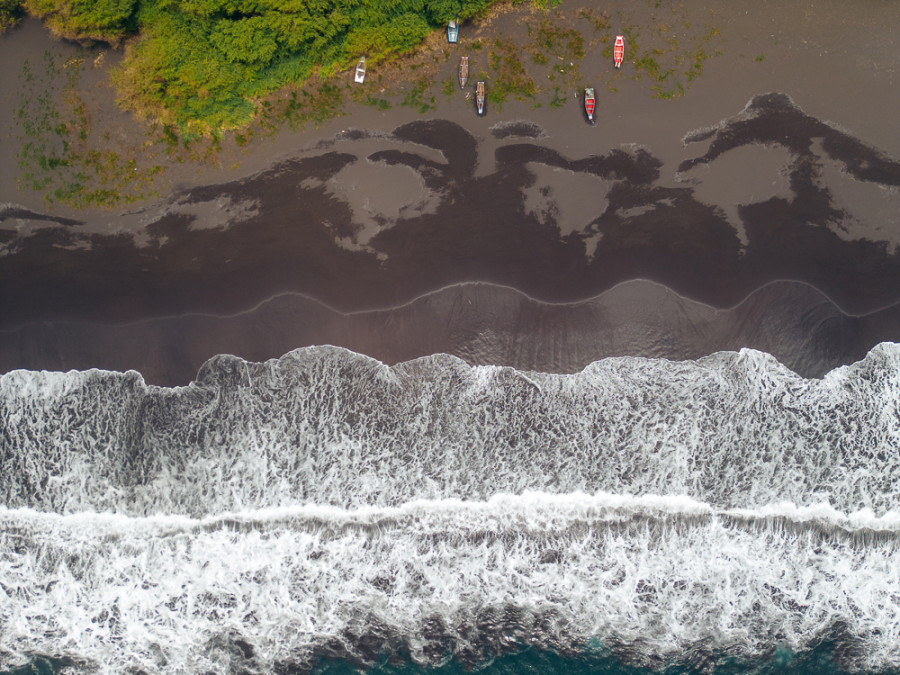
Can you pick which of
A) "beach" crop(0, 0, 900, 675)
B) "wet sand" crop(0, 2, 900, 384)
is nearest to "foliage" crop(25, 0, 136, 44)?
"beach" crop(0, 0, 900, 675)

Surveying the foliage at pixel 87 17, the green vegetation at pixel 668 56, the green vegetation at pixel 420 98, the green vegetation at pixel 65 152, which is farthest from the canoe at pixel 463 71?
the foliage at pixel 87 17

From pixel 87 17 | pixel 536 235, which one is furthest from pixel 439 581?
pixel 87 17

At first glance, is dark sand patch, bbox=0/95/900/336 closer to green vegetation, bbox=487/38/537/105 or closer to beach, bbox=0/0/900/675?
beach, bbox=0/0/900/675

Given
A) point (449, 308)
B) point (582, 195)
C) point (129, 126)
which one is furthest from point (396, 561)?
point (129, 126)

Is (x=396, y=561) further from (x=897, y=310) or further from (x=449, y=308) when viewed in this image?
(x=897, y=310)

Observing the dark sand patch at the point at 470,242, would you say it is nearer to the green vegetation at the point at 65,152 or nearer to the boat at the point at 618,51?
the green vegetation at the point at 65,152

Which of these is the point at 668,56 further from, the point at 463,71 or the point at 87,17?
the point at 87,17
